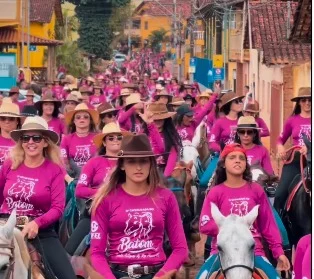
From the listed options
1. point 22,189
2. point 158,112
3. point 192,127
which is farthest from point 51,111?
point 22,189

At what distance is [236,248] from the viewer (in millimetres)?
7984

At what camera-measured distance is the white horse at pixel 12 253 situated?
7530mm

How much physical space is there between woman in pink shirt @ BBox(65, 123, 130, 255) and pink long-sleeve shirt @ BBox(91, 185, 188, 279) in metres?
3.35

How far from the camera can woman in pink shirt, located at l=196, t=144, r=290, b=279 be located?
9297 millimetres

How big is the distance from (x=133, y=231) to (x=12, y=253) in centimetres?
89

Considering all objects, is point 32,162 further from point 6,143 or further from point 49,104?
point 49,104

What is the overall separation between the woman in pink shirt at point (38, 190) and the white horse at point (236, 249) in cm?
162

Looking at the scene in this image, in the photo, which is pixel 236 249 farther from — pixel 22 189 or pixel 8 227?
pixel 22 189

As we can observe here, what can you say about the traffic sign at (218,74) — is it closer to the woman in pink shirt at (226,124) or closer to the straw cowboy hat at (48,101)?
the straw cowboy hat at (48,101)

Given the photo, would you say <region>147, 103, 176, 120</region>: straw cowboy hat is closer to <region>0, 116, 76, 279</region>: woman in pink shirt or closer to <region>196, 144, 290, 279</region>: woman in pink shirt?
<region>196, 144, 290, 279</region>: woman in pink shirt

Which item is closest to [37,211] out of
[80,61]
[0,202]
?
[0,202]

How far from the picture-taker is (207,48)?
229ft

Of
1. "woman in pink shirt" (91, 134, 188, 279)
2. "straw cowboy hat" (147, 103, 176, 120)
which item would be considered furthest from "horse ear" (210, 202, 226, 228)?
"straw cowboy hat" (147, 103, 176, 120)

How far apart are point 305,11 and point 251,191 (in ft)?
44.2
